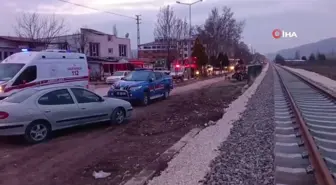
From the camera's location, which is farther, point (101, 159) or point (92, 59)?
point (92, 59)

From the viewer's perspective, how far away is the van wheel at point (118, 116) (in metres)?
11.4

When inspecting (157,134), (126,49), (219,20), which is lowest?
(157,134)

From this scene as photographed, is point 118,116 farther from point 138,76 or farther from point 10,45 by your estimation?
point 10,45

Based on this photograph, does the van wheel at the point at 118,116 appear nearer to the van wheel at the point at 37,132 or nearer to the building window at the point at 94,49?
the van wheel at the point at 37,132

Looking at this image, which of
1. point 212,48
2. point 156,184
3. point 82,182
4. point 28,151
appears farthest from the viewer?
point 212,48

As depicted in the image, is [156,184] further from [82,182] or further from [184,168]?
[82,182]

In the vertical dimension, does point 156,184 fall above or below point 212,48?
below

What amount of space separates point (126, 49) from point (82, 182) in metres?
58.1

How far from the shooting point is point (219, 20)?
80.5m

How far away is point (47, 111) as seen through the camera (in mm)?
9289

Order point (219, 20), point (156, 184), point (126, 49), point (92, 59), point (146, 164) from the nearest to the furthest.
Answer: point (156, 184) → point (146, 164) → point (92, 59) → point (126, 49) → point (219, 20)

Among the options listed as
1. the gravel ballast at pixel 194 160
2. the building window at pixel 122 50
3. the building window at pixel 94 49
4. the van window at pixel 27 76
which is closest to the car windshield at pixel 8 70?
the van window at pixel 27 76

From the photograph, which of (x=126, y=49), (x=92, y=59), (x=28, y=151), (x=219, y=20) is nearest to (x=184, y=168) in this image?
(x=28, y=151)

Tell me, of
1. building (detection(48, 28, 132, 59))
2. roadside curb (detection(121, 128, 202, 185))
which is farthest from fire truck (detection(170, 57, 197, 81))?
roadside curb (detection(121, 128, 202, 185))
